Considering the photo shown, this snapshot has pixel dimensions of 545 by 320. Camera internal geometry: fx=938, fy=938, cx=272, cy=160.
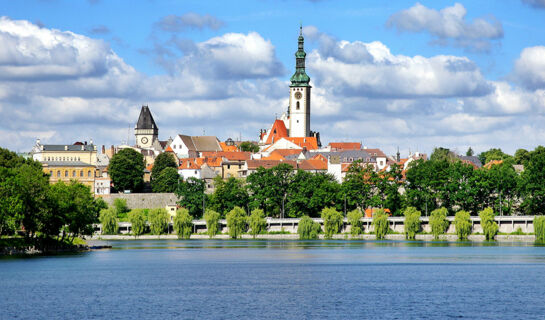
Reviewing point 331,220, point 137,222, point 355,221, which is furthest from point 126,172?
point 355,221

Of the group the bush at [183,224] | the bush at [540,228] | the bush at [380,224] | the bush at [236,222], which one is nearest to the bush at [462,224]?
the bush at [540,228]

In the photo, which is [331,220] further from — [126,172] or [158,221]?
[126,172]

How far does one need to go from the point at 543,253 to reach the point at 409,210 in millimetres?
34932

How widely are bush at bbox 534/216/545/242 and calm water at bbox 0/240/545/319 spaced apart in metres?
19.5

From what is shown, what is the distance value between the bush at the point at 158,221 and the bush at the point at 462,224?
139 feet

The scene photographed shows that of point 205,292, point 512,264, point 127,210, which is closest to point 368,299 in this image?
point 205,292

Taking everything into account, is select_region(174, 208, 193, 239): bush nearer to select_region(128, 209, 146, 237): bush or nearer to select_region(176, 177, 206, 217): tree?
select_region(128, 209, 146, 237): bush

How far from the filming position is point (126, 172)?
582 ft

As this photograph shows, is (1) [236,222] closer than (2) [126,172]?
Yes

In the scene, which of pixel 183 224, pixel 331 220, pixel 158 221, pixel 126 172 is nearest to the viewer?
pixel 331 220

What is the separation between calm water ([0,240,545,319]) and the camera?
5231 cm

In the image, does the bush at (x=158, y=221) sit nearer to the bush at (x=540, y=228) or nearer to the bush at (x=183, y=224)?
the bush at (x=183, y=224)

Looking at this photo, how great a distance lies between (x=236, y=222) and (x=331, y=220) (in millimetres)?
13867

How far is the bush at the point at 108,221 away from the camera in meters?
138
